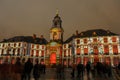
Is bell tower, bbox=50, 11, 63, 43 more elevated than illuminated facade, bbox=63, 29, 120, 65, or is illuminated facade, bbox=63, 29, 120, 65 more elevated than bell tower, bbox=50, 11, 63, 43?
bell tower, bbox=50, 11, 63, 43

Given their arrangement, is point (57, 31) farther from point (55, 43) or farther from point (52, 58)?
point (52, 58)

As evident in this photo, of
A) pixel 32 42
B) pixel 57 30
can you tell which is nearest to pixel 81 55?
pixel 57 30

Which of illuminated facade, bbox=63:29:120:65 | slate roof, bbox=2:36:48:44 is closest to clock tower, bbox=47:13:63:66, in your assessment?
illuminated facade, bbox=63:29:120:65

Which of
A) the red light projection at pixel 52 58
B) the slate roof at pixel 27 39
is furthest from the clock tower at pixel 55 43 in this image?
the slate roof at pixel 27 39

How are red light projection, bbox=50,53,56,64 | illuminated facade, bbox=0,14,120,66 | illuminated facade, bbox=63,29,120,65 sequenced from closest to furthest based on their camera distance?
illuminated facade, bbox=63,29,120,65 < illuminated facade, bbox=0,14,120,66 < red light projection, bbox=50,53,56,64

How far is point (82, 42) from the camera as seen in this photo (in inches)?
2015

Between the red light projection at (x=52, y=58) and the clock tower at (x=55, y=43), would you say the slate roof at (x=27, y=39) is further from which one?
the red light projection at (x=52, y=58)

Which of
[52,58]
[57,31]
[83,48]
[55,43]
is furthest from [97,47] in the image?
[52,58]

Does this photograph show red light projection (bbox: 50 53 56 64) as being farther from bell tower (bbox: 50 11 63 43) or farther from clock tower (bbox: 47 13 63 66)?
bell tower (bbox: 50 11 63 43)

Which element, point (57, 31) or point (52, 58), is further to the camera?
point (57, 31)

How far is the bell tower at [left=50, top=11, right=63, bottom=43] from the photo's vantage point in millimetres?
50088

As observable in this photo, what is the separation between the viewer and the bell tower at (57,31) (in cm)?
5009

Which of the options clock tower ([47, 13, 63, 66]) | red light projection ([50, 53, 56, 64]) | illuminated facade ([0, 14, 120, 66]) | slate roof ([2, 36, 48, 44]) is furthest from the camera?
slate roof ([2, 36, 48, 44])

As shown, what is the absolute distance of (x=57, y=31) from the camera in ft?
165
